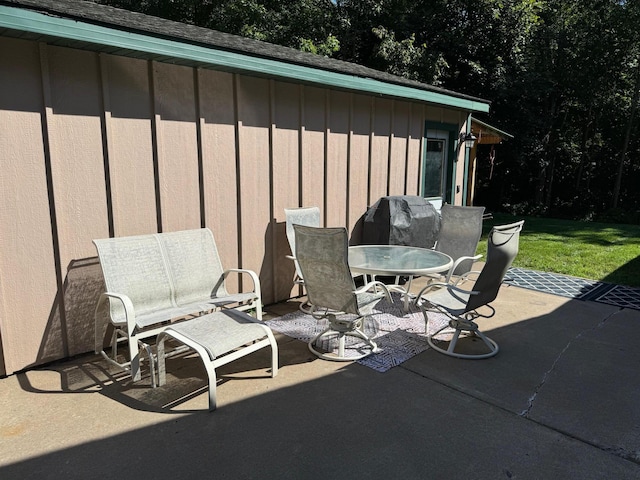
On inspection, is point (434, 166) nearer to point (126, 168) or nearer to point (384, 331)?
point (384, 331)

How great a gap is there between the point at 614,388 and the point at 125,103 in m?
4.27

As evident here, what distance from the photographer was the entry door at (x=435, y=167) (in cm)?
701

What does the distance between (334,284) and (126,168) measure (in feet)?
6.44

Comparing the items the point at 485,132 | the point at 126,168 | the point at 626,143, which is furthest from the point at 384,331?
the point at 626,143

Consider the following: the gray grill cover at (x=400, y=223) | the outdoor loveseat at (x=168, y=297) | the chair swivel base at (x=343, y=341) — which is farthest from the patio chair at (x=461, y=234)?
the outdoor loveseat at (x=168, y=297)

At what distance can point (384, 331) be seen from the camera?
4.14m

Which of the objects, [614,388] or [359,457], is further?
[614,388]

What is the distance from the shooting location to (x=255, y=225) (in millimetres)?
4680

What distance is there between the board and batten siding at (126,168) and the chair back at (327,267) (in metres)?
1.15

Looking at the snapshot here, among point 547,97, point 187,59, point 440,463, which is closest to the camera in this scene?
point 440,463

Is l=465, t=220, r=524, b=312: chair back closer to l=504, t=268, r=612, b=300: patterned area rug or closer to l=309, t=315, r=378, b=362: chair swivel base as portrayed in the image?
l=309, t=315, r=378, b=362: chair swivel base

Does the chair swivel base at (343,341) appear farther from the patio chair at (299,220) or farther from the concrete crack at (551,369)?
the concrete crack at (551,369)

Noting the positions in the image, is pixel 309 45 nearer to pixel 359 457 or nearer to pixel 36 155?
pixel 36 155

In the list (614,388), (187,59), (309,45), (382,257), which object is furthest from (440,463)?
(309,45)
